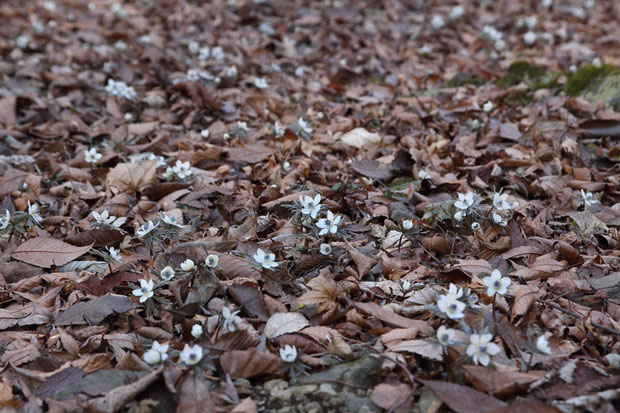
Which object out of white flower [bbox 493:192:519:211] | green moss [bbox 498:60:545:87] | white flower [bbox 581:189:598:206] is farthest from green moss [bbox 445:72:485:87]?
white flower [bbox 493:192:519:211]

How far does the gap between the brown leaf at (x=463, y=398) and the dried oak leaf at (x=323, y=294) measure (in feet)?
1.95

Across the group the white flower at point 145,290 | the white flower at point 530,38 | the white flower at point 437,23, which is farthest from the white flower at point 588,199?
the white flower at point 437,23

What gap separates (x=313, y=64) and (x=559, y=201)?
312 cm

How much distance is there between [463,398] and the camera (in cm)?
178

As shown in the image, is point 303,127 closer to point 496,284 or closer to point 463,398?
point 496,284

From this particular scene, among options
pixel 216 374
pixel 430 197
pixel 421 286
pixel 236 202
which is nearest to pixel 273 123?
pixel 236 202

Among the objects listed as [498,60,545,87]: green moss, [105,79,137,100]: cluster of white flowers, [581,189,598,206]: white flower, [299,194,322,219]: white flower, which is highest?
[299,194,322,219]: white flower

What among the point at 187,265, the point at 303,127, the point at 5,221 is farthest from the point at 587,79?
the point at 5,221

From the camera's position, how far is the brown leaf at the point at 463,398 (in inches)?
68.6

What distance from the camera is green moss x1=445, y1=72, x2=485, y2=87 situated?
4.86m

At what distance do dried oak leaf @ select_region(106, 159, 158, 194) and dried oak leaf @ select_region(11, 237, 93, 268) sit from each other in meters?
0.62

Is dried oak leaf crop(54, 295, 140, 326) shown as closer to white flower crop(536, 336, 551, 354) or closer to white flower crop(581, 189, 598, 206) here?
white flower crop(536, 336, 551, 354)

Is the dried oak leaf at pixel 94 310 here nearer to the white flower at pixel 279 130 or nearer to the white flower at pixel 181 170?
the white flower at pixel 181 170

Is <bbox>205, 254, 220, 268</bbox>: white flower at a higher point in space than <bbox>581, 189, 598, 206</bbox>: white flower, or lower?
higher
